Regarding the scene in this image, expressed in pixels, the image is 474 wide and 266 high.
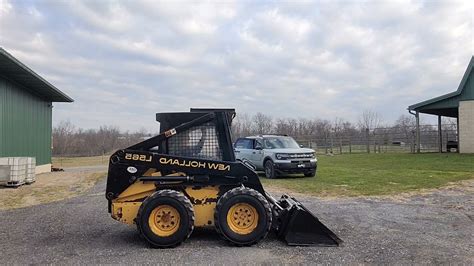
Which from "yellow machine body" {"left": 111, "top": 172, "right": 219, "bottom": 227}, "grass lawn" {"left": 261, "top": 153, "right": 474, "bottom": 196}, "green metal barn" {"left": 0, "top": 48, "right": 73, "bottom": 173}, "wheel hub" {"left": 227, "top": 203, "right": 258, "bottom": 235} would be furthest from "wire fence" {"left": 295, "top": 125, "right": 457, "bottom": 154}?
"yellow machine body" {"left": 111, "top": 172, "right": 219, "bottom": 227}

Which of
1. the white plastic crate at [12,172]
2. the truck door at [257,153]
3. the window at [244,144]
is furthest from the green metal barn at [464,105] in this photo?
the white plastic crate at [12,172]

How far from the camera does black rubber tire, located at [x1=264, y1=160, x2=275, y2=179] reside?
17.1 meters

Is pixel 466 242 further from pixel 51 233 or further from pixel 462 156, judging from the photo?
pixel 462 156

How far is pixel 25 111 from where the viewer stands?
2059 cm

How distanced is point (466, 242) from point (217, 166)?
3.95m

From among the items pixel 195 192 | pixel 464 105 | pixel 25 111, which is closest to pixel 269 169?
pixel 195 192

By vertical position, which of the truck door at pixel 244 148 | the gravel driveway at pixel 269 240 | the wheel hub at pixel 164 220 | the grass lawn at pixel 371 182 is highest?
the truck door at pixel 244 148

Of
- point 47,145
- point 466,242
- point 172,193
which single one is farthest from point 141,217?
point 47,145

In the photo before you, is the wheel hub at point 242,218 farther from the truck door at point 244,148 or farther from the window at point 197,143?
the truck door at point 244,148

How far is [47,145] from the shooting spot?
80.8ft

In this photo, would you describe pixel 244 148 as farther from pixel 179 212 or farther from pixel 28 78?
pixel 179 212

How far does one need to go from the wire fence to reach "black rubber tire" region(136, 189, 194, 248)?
2836 cm

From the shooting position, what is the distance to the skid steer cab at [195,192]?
6.36 meters

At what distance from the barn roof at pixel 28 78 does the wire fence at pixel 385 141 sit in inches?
898
